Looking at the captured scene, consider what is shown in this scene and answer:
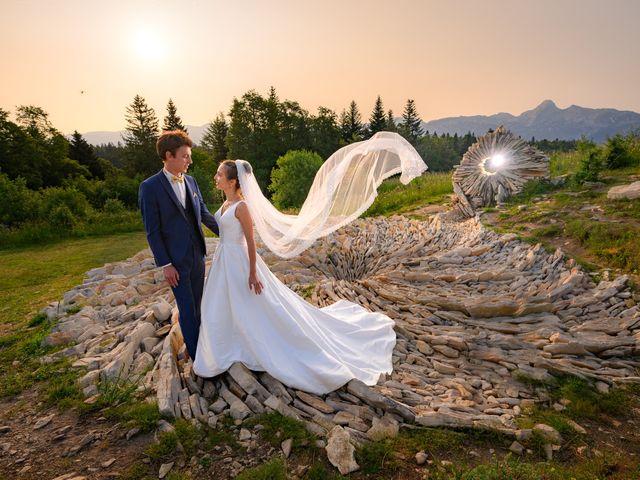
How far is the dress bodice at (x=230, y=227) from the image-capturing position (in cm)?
324

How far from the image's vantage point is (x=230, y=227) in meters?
3.29

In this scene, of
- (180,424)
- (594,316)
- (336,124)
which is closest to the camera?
(180,424)

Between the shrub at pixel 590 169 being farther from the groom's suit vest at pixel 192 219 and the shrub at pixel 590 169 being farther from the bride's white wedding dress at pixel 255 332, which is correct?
the groom's suit vest at pixel 192 219

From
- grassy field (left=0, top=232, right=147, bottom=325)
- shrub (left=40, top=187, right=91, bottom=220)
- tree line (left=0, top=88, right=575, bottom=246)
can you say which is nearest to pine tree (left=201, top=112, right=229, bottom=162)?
tree line (left=0, top=88, right=575, bottom=246)

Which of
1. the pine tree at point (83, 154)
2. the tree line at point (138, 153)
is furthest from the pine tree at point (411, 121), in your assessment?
the pine tree at point (83, 154)

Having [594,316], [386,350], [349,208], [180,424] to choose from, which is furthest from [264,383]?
[594,316]

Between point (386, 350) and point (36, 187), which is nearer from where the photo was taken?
point (386, 350)

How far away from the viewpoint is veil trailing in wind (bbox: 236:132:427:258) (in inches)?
150

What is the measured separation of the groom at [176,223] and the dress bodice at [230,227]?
1.03 ft

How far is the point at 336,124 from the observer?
4350 centimetres

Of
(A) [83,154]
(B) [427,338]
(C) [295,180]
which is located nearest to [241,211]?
(B) [427,338]

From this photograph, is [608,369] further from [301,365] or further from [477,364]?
[301,365]

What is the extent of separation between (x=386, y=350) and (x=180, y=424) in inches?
93.9

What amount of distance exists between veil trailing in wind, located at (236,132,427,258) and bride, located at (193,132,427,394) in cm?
1
